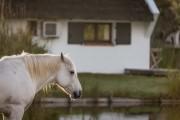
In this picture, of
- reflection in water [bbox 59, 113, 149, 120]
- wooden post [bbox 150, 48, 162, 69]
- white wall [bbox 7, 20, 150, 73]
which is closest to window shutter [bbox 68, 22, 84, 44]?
white wall [bbox 7, 20, 150, 73]

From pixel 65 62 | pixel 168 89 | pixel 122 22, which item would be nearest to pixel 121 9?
pixel 122 22

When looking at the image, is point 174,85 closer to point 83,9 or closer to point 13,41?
point 13,41

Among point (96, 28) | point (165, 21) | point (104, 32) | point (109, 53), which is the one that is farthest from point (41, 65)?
point (165, 21)

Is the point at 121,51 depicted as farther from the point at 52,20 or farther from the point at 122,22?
the point at 52,20

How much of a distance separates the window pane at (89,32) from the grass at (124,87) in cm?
252

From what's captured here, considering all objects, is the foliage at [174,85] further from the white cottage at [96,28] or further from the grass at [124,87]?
the white cottage at [96,28]

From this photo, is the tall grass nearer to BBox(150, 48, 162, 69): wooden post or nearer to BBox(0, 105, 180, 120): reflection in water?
BBox(0, 105, 180, 120): reflection in water

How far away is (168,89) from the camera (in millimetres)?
21859

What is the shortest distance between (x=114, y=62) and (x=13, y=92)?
21.3 m

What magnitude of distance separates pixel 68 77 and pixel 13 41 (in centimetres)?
858

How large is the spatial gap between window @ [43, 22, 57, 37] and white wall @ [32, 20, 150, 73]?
8.6 inches

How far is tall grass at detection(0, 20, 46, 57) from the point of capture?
62.0 feet

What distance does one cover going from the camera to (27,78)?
35.8 ft

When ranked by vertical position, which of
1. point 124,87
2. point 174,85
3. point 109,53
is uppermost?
point 109,53
